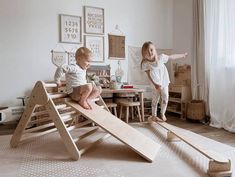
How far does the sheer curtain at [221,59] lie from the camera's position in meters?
3.41

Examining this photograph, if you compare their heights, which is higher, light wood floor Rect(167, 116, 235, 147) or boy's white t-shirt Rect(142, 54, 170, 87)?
boy's white t-shirt Rect(142, 54, 170, 87)

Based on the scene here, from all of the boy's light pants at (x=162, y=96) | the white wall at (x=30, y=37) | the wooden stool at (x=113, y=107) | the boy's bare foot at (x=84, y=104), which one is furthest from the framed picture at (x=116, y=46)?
the boy's bare foot at (x=84, y=104)

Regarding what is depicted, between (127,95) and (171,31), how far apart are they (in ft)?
6.10

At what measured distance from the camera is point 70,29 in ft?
13.6

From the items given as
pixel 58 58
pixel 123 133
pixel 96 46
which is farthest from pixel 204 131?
pixel 58 58

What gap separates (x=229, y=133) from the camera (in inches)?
126

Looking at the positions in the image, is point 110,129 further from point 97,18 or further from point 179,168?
point 97,18

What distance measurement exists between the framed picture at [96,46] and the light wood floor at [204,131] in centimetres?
177

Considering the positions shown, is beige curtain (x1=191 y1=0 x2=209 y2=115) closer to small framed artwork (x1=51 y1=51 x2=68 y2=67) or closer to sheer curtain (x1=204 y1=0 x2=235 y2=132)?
sheer curtain (x1=204 y1=0 x2=235 y2=132)

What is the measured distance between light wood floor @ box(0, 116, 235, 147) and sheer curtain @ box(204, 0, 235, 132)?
18cm

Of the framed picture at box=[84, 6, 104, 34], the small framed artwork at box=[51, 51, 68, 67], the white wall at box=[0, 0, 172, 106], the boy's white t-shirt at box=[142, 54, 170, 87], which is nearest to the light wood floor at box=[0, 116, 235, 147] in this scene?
the white wall at box=[0, 0, 172, 106]

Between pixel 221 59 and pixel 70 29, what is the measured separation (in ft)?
8.57

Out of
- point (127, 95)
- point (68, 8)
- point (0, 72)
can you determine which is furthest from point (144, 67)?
point (0, 72)

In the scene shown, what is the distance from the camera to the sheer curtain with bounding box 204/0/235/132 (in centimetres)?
341
